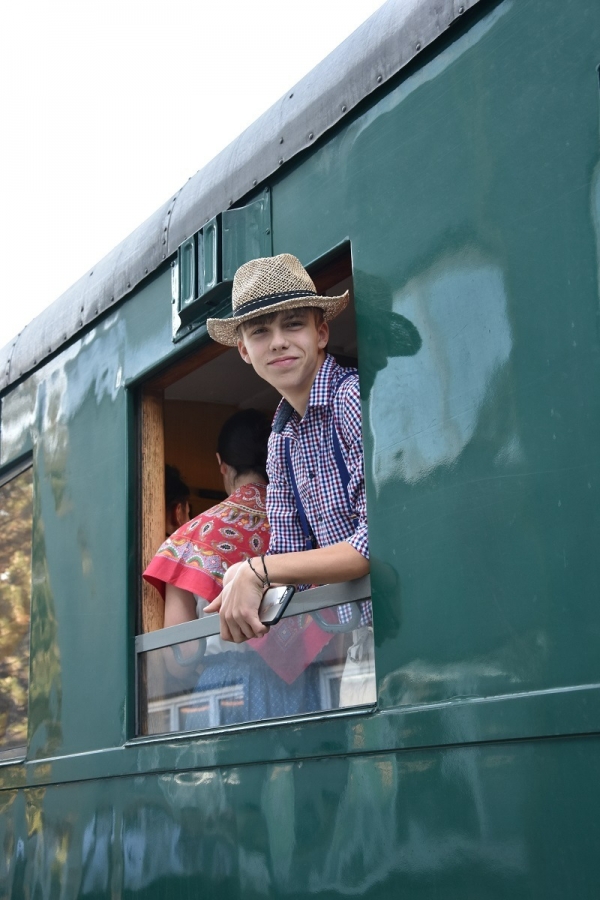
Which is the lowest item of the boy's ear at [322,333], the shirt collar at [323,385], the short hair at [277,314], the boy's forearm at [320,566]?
the boy's forearm at [320,566]

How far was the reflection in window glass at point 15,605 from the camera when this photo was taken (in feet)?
12.1

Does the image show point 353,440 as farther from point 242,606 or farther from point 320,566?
point 242,606

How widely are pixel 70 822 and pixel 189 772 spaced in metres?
0.64

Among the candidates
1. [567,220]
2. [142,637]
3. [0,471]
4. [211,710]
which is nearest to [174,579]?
[142,637]

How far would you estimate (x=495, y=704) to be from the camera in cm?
188

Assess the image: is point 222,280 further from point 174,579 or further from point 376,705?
point 376,705

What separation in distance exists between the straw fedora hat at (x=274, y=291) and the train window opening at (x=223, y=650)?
8cm

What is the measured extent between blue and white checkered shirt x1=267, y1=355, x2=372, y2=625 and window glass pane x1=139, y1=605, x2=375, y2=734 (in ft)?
0.31

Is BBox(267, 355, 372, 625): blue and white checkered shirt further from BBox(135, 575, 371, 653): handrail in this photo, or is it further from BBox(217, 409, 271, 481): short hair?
BBox(217, 409, 271, 481): short hair

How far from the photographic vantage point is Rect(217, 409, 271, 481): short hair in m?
3.38

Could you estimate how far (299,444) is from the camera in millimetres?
2637

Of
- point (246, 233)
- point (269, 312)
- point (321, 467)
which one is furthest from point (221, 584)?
point (246, 233)

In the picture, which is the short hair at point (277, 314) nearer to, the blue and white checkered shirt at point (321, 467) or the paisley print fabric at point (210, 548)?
the blue and white checkered shirt at point (321, 467)

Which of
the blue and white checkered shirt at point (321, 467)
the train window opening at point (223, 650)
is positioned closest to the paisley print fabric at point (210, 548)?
the train window opening at point (223, 650)
